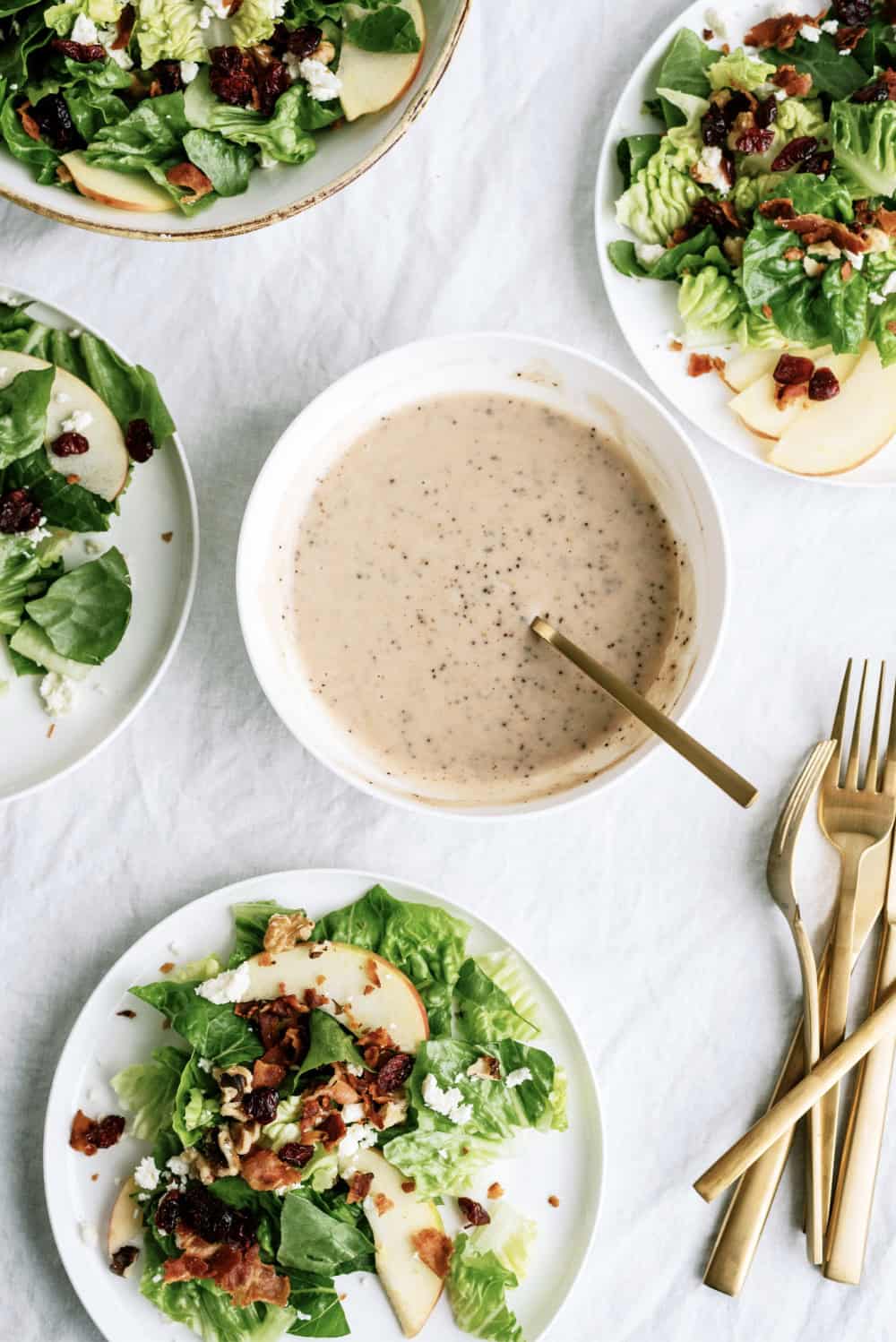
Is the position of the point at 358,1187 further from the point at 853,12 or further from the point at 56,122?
the point at 853,12

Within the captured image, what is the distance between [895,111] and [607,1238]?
5.90ft

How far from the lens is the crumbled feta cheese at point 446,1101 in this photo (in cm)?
168

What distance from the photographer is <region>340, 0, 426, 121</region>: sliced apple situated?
1.60 metres

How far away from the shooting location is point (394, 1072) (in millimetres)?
1710

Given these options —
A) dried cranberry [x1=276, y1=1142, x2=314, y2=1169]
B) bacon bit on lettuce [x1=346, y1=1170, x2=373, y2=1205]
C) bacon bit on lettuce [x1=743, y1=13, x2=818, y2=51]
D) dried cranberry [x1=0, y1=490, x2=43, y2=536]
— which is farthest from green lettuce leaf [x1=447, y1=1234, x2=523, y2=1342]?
bacon bit on lettuce [x1=743, y1=13, x2=818, y2=51]

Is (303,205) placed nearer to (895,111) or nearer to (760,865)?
(895,111)

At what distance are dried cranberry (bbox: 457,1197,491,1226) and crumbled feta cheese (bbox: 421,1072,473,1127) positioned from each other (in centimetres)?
16

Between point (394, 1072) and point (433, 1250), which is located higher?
point (394, 1072)

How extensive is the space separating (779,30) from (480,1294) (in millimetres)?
1960

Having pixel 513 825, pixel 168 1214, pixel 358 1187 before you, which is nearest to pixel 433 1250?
pixel 358 1187

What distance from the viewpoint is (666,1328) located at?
187 centimetres

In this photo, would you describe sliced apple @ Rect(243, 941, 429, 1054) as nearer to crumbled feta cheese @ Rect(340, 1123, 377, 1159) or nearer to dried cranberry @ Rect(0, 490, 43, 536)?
crumbled feta cheese @ Rect(340, 1123, 377, 1159)

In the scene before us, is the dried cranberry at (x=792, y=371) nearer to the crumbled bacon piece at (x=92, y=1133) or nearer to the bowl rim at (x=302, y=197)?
the bowl rim at (x=302, y=197)

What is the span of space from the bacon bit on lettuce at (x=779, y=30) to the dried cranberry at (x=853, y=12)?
0.12 ft
